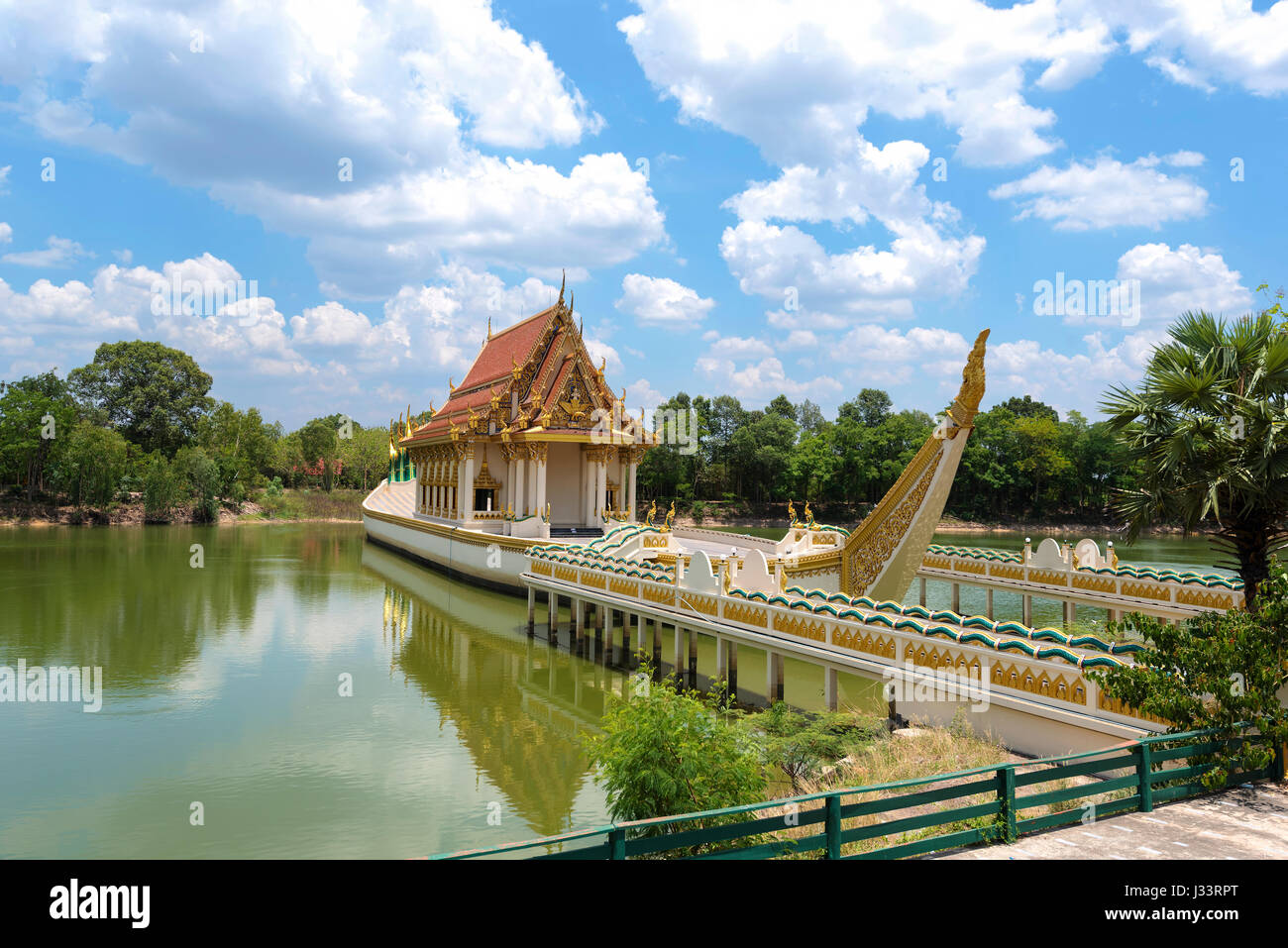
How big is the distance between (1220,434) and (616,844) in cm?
840

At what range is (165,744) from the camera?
11.9 metres

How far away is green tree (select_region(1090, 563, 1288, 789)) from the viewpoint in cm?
641

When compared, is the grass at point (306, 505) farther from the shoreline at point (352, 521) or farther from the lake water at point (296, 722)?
the lake water at point (296, 722)

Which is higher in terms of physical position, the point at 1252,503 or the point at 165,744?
the point at 1252,503

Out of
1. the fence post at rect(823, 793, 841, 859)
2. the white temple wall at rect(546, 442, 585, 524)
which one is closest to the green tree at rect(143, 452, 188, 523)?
the white temple wall at rect(546, 442, 585, 524)

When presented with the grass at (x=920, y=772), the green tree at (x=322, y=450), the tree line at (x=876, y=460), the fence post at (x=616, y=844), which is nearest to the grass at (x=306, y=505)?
the green tree at (x=322, y=450)

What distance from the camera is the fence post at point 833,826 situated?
4922 millimetres

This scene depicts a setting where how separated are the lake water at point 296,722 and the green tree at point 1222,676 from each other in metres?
6.04

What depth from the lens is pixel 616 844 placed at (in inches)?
178

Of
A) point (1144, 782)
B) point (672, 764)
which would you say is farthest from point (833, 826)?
point (1144, 782)

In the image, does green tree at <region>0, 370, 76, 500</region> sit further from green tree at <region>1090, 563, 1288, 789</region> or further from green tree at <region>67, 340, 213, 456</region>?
green tree at <region>1090, 563, 1288, 789</region>
